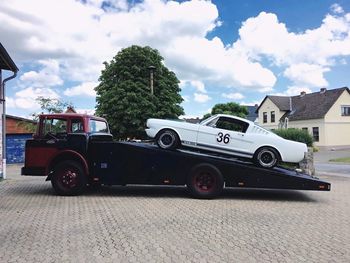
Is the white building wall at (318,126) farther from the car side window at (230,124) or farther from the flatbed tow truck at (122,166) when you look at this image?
the flatbed tow truck at (122,166)

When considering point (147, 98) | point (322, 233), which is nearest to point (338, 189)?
point (322, 233)

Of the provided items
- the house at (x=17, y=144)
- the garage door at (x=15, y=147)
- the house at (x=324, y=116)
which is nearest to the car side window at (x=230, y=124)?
the house at (x=17, y=144)

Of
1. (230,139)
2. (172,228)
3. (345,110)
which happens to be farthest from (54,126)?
(345,110)

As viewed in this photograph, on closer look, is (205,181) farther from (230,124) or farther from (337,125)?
(337,125)

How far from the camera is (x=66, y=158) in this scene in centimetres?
1177

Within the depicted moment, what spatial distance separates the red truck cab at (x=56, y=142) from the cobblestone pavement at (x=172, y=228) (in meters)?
0.90

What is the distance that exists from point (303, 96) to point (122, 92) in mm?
40412

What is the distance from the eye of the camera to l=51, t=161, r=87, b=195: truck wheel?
11.6 metres

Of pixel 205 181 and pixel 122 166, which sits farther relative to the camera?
pixel 122 166

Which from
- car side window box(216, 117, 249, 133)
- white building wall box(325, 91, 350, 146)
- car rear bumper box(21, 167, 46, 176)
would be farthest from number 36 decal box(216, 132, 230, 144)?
white building wall box(325, 91, 350, 146)

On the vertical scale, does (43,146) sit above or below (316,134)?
below

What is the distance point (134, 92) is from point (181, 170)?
68.9ft

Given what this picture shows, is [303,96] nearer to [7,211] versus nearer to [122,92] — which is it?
[122,92]

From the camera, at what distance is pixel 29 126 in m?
32.3
